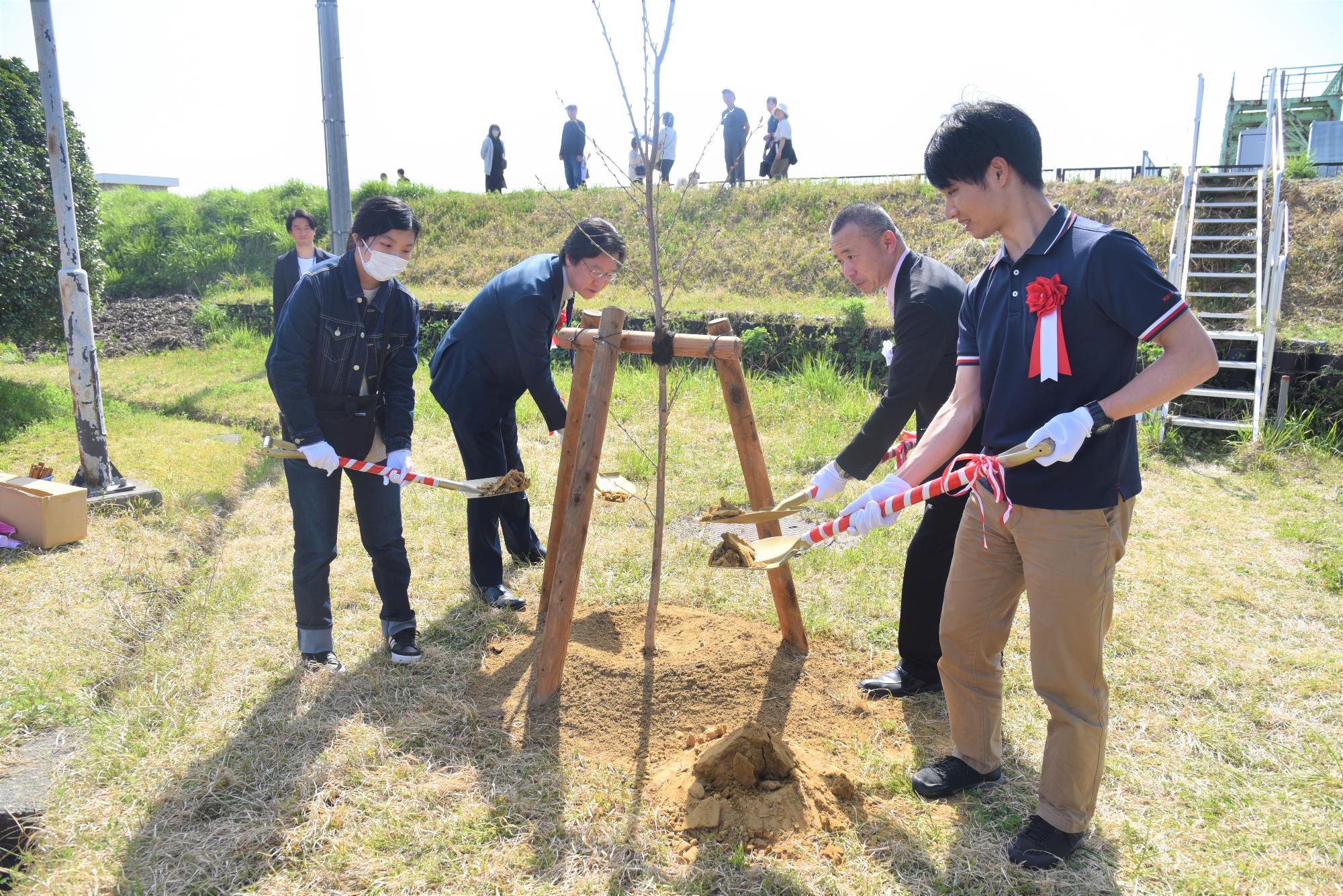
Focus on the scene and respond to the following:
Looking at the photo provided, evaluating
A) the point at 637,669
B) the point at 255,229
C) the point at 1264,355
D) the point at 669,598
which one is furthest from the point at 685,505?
the point at 255,229

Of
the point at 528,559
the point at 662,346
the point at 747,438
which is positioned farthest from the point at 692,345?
the point at 528,559

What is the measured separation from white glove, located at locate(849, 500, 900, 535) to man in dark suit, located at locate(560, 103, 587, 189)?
1263 centimetres

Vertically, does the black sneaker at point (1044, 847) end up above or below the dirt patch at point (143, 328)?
below

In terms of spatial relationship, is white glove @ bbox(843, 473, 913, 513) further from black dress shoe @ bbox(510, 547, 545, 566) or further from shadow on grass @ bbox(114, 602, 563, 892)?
A: black dress shoe @ bbox(510, 547, 545, 566)

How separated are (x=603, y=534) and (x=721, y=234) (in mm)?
8964

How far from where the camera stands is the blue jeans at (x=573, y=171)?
48.2ft

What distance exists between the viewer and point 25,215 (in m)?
6.80

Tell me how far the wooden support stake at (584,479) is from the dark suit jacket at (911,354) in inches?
21.8

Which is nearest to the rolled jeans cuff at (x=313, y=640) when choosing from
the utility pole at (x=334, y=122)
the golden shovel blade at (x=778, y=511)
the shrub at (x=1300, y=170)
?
the golden shovel blade at (x=778, y=511)

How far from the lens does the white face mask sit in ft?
10.5

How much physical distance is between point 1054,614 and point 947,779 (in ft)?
2.64

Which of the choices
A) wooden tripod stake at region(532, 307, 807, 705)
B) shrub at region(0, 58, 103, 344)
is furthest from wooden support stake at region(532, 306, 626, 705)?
shrub at region(0, 58, 103, 344)

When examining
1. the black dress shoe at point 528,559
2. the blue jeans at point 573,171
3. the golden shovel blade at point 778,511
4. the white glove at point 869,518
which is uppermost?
the blue jeans at point 573,171

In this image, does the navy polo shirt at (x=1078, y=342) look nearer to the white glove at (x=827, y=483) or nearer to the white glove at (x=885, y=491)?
the white glove at (x=885, y=491)
